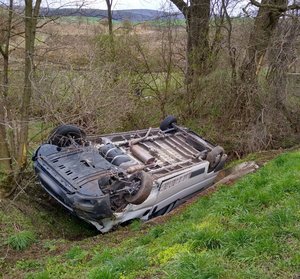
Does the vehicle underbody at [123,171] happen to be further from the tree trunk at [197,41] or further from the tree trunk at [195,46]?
the tree trunk at [197,41]

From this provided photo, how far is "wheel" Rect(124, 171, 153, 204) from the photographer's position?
6.68 m

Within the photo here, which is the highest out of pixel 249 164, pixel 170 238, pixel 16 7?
pixel 16 7

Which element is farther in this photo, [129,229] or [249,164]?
[249,164]

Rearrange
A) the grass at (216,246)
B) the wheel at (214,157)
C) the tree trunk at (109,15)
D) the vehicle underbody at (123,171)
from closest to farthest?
the grass at (216,246) → the vehicle underbody at (123,171) → the wheel at (214,157) → the tree trunk at (109,15)

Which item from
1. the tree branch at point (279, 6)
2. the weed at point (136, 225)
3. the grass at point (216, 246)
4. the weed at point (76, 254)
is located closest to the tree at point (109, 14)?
the tree branch at point (279, 6)

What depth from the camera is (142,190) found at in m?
6.67

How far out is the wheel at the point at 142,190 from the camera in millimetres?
6680

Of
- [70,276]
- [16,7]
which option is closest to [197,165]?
[70,276]

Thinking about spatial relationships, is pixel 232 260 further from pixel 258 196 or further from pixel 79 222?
pixel 79 222

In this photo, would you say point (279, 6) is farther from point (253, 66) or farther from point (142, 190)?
point (142, 190)

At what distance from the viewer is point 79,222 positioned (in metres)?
7.84

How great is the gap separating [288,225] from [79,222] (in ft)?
14.0

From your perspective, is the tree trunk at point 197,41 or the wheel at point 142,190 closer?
the wheel at point 142,190

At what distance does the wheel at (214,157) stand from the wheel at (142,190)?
7.79 ft
